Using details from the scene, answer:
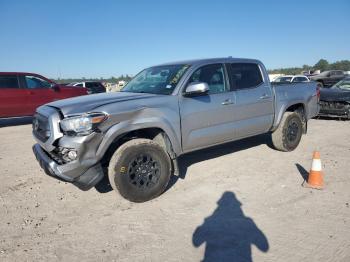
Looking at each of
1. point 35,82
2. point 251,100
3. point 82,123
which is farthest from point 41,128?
point 35,82

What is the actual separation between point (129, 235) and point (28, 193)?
2.14m

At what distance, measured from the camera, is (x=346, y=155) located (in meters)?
6.29

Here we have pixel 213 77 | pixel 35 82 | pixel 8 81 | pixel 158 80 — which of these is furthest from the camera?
pixel 35 82

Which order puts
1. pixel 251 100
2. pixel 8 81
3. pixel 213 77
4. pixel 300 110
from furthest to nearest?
1. pixel 8 81
2. pixel 300 110
3. pixel 251 100
4. pixel 213 77

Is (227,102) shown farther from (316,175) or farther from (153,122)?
(316,175)

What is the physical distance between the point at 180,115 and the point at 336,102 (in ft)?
26.3

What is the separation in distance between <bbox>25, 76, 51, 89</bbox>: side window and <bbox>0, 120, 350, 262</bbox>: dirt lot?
248 inches

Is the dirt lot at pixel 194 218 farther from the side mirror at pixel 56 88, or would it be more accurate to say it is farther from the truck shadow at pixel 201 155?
the side mirror at pixel 56 88

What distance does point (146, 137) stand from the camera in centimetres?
466

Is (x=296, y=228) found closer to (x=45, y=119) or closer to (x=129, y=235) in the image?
(x=129, y=235)

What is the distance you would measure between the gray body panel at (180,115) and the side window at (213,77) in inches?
3.7

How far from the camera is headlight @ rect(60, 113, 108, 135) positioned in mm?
3787

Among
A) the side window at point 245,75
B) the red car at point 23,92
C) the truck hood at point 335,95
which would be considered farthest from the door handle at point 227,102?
the red car at point 23,92

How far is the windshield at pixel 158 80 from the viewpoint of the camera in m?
4.83
